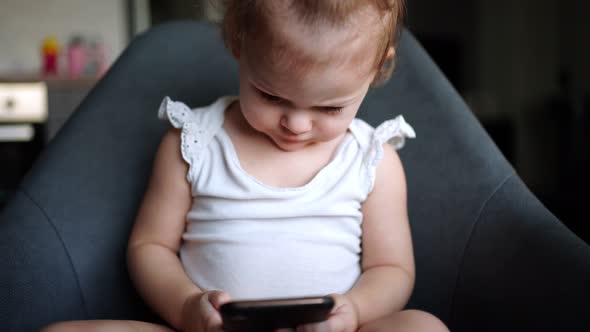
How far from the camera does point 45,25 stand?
301cm

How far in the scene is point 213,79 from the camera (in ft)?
3.82

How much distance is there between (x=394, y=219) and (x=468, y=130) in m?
0.24

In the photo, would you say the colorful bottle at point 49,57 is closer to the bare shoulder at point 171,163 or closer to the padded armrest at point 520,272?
the bare shoulder at point 171,163

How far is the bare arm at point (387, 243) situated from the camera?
86 cm

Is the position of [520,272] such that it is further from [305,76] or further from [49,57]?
[49,57]

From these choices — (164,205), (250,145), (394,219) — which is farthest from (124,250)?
(394,219)

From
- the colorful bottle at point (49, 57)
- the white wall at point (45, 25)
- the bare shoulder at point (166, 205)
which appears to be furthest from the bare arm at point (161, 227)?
the white wall at point (45, 25)

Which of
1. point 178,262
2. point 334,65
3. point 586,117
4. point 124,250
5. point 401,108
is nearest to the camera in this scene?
point 334,65

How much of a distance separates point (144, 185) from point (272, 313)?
0.49 meters

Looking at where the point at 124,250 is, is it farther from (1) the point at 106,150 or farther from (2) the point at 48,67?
(2) the point at 48,67

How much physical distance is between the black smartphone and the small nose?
0.23 metres

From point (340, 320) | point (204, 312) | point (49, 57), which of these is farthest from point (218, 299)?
point (49, 57)

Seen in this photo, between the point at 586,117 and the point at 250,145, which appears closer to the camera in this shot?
the point at 250,145

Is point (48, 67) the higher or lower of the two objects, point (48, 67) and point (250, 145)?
the lower
